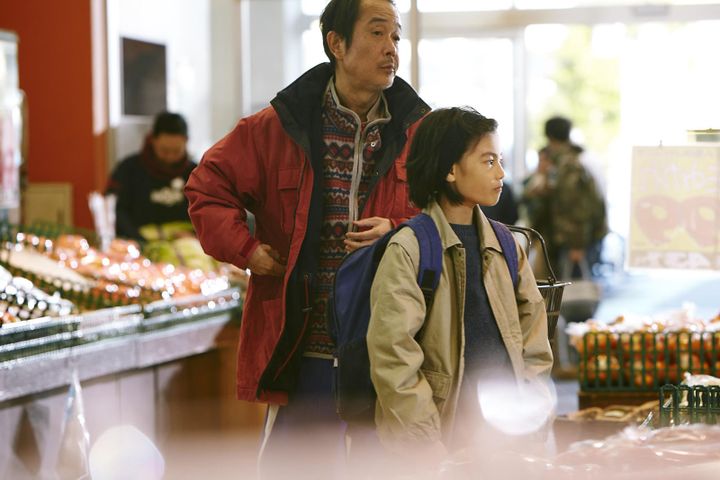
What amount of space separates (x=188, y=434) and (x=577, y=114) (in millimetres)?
7098

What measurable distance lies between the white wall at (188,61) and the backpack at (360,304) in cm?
621

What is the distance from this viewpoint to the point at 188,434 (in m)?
5.30

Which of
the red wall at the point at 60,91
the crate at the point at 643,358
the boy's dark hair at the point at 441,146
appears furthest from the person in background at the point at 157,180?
the boy's dark hair at the point at 441,146

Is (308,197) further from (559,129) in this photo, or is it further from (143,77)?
(143,77)

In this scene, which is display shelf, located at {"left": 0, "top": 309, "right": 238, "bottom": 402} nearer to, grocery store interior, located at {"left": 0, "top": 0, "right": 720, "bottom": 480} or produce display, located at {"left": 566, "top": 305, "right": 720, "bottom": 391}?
grocery store interior, located at {"left": 0, "top": 0, "right": 720, "bottom": 480}

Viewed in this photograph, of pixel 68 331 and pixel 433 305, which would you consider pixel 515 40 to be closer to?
pixel 68 331

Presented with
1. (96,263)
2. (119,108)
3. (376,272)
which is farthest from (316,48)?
(376,272)

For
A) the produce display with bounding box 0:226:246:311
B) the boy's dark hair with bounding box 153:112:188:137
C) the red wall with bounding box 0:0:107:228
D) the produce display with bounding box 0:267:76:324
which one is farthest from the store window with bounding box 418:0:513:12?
the produce display with bounding box 0:267:76:324

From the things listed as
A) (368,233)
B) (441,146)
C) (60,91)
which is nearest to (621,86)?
(368,233)

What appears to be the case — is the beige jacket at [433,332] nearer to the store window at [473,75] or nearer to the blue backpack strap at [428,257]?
the blue backpack strap at [428,257]

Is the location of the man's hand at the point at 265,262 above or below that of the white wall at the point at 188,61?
below

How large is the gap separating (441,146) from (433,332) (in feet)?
1.29

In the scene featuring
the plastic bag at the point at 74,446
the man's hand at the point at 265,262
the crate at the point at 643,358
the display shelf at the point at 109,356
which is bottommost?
the plastic bag at the point at 74,446

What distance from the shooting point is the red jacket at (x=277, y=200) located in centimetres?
293
